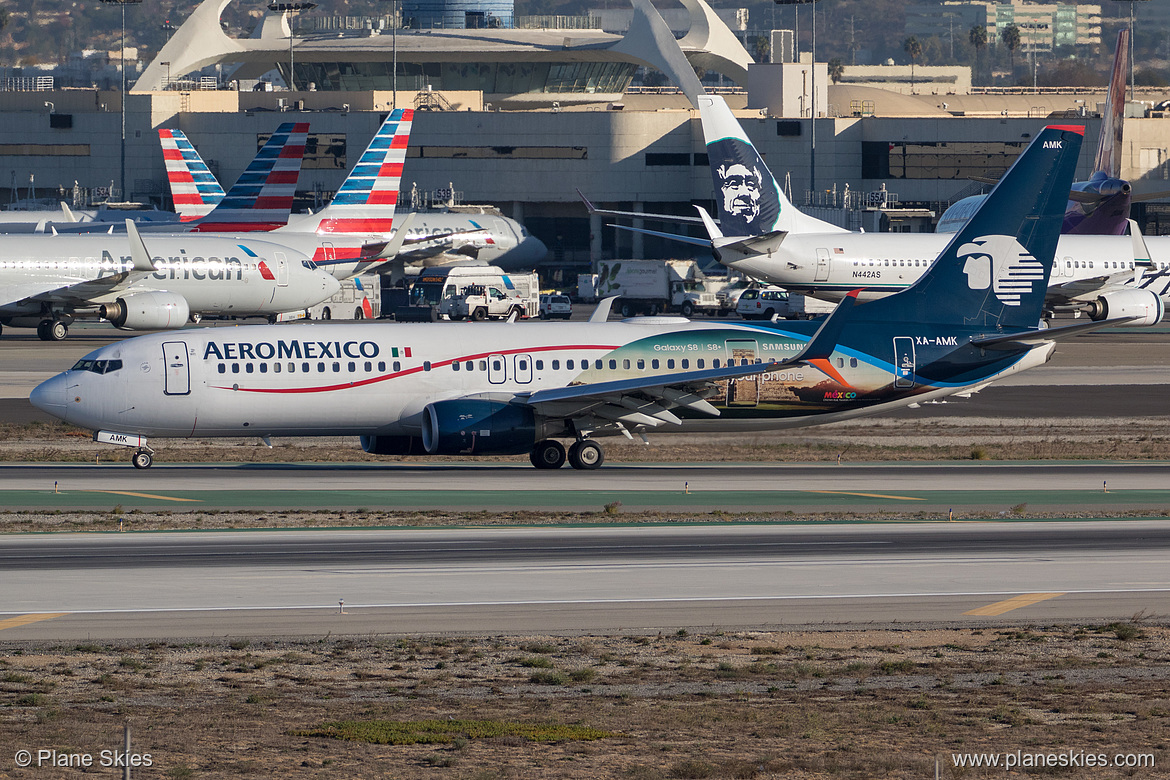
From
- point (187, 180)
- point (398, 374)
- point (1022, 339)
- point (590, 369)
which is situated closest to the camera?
point (398, 374)

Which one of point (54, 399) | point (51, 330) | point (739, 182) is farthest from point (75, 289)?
point (54, 399)

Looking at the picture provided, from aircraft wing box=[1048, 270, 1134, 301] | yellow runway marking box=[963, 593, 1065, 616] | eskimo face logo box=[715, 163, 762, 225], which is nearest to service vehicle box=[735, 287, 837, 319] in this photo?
eskimo face logo box=[715, 163, 762, 225]

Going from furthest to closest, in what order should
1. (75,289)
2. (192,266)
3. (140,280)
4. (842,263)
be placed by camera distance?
(842,263) → (192,266) → (140,280) → (75,289)

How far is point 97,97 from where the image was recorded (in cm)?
15450

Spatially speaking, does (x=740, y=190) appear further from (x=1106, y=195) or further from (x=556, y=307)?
(x=1106, y=195)

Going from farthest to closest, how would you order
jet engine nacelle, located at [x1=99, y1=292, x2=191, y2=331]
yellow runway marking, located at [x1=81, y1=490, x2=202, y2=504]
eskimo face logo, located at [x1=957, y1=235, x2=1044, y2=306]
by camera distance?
jet engine nacelle, located at [x1=99, y1=292, x2=191, y2=331] → eskimo face logo, located at [x1=957, y1=235, x2=1044, y2=306] → yellow runway marking, located at [x1=81, y1=490, x2=202, y2=504]

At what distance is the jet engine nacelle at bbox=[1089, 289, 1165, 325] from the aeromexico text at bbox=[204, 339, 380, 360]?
56211 millimetres

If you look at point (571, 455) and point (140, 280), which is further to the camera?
point (140, 280)

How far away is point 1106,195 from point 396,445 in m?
68.8

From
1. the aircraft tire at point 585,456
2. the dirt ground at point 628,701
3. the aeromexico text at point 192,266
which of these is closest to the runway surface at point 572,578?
the dirt ground at point 628,701

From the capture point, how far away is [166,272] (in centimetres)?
8025

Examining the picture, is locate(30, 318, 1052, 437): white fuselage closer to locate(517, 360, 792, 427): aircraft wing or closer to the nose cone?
the nose cone

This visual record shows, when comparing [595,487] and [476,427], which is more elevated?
[476,427]

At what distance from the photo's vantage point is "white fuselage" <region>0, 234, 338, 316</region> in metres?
79.5
